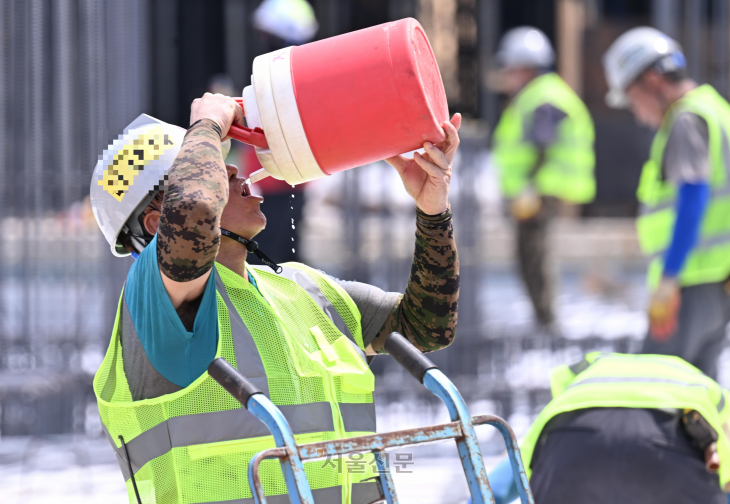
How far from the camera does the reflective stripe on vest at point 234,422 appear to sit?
212 centimetres

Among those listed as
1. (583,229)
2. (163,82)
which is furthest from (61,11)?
(583,229)

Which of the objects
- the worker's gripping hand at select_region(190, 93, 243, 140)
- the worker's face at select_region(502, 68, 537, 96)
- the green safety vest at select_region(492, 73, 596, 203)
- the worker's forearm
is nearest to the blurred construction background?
the green safety vest at select_region(492, 73, 596, 203)

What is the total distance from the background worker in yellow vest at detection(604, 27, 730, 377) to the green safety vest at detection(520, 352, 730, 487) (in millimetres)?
1692

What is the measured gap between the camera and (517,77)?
24.6 ft

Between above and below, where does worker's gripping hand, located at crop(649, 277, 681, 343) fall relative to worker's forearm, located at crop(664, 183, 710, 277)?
below

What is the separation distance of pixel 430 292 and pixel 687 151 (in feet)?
7.91

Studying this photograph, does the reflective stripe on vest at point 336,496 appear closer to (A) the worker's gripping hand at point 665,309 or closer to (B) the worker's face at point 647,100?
(A) the worker's gripping hand at point 665,309

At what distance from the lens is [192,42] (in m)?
12.1

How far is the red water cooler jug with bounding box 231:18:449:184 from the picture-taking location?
2.22 metres

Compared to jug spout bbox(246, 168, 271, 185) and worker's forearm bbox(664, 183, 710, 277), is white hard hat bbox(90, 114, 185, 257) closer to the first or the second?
jug spout bbox(246, 168, 271, 185)

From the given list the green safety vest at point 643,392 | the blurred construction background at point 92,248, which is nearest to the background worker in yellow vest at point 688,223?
the blurred construction background at point 92,248

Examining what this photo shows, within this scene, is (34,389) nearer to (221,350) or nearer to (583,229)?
(221,350)

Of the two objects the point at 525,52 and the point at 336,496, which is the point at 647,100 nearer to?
the point at 525,52

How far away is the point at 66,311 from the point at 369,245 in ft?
5.89
